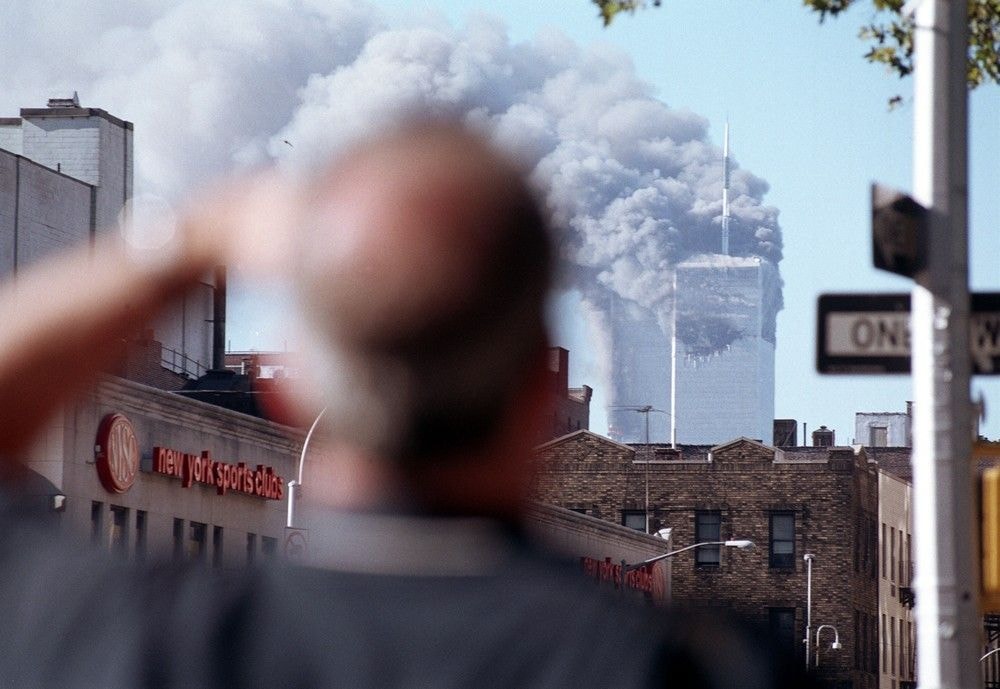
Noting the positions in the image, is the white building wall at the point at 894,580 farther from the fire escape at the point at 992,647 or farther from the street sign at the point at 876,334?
the street sign at the point at 876,334

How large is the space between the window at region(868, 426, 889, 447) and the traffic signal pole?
101687 mm

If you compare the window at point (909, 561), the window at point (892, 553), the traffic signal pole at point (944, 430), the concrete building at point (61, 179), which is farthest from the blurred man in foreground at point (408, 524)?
the window at point (909, 561)

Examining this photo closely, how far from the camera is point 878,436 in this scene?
364ft

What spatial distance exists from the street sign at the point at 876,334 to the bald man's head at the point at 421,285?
21.1 feet

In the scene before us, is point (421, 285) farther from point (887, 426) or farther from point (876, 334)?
point (887, 426)

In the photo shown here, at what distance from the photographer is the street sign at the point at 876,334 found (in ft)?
27.2

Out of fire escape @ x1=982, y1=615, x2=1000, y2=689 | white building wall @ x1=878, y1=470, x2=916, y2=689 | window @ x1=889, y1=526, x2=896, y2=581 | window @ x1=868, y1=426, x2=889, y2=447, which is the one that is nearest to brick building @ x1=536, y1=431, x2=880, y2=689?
white building wall @ x1=878, y1=470, x2=916, y2=689

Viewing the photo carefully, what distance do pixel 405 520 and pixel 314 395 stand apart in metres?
0.15

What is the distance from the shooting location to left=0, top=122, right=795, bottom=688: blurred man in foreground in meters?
1.89

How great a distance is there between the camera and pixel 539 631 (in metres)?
1.92

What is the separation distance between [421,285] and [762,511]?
239 ft

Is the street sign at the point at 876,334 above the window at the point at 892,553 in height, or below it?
above

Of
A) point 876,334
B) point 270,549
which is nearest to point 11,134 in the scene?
point 876,334

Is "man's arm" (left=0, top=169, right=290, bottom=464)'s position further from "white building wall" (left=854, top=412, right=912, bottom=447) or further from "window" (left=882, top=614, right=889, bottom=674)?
"white building wall" (left=854, top=412, right=912, bottom=447)
